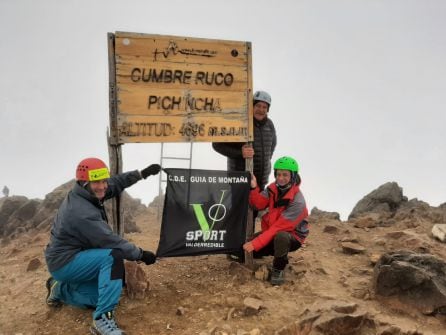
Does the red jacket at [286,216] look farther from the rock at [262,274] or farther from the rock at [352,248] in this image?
the rock at [352,248]

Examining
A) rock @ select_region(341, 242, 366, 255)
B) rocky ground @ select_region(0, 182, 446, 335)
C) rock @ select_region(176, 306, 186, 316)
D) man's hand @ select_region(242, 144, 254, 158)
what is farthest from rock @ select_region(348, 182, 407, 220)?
rock @ select_region(176, 306, 186, 316)

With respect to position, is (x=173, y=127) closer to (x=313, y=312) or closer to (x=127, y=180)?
(x=127, y=180)

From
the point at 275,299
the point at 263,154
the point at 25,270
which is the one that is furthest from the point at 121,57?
the point at 25,270

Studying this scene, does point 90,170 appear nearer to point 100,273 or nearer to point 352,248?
point 100,273

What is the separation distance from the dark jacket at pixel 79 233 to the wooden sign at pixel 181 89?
121 cm

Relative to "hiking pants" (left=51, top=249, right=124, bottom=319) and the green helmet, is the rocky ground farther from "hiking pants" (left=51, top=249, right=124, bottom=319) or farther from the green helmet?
the green helmet

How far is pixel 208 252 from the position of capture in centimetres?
681

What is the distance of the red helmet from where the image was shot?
5.40 m

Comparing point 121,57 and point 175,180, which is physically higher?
point 121,57

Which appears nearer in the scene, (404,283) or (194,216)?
(404,283)

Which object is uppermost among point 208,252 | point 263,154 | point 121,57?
point 121,57

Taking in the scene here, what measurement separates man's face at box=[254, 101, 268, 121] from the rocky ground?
2.60 metres

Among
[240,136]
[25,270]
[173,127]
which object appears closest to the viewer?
[173,127]

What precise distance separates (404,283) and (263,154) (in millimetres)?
3075
